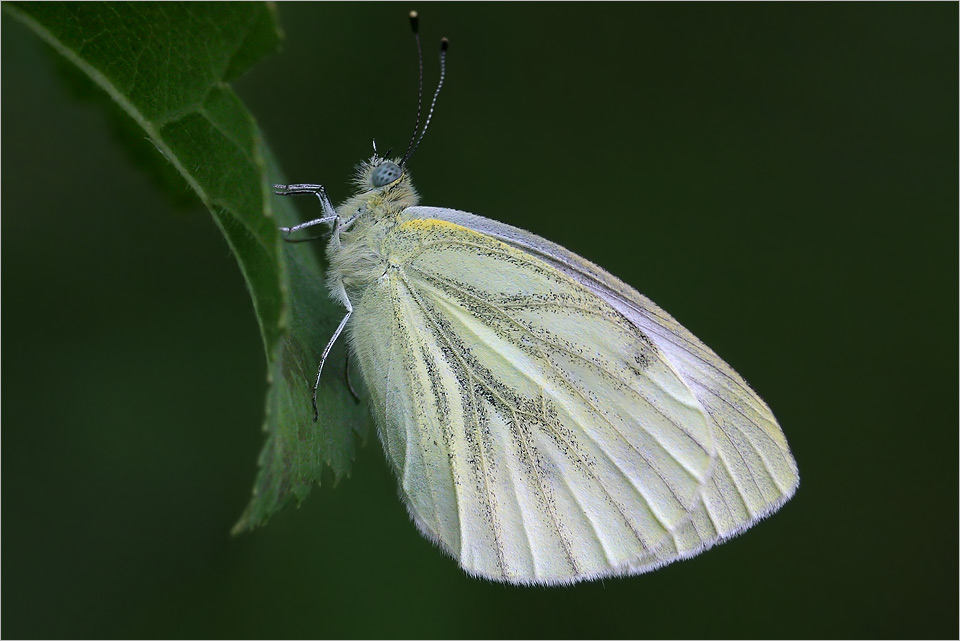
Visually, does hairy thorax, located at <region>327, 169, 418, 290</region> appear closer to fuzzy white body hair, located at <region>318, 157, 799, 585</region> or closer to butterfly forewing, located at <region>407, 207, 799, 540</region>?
fuzzy white body hair, located at <region>318, 157, 799, 585</region>

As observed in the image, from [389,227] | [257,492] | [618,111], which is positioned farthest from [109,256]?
[618,111]

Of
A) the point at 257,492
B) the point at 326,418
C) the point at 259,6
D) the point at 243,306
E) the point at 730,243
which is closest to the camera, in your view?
the point at 259,6

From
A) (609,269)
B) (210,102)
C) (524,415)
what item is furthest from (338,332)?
(609,269)

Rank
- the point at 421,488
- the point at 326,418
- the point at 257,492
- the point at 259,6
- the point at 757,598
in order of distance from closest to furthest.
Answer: the point at 259,6
the point at 257,492
the point at 326,418
the point at 421,488
the point at 757,598

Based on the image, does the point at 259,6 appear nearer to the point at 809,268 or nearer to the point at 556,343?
the point at 556,343

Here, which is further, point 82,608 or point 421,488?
point 82,608

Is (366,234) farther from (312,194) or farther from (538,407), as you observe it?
(538,407)
